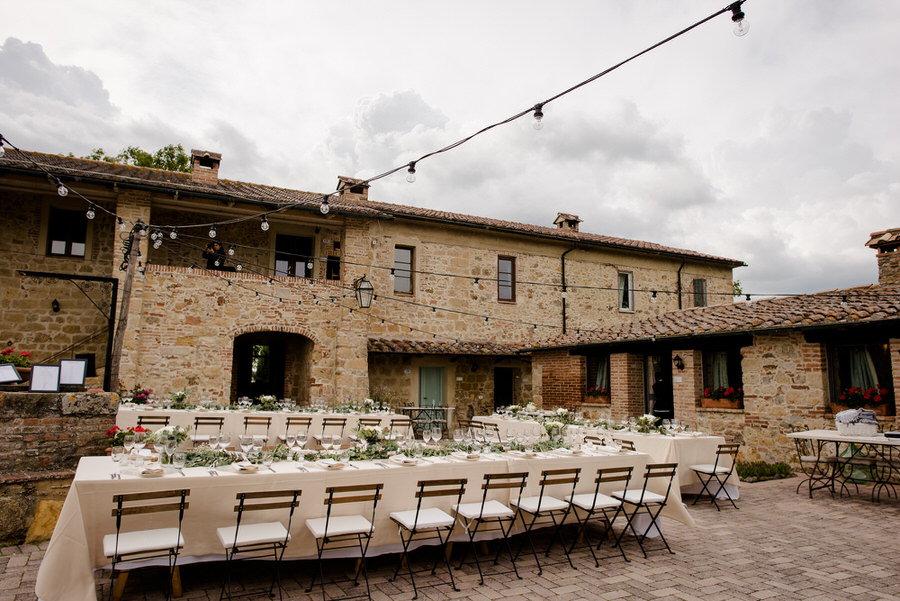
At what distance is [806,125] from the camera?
298 inches

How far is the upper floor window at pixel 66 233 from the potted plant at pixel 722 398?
13.9 metres

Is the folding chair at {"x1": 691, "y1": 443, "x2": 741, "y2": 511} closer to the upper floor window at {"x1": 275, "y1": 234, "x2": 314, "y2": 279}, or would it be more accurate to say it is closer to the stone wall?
the stone wall

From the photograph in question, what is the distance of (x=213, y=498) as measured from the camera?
12.7 feet

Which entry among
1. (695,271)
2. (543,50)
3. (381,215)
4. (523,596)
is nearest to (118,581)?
(523,596)

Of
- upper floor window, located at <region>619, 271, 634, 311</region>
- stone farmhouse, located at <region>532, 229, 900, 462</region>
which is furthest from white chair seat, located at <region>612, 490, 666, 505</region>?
upper floor window, located at <region>619, 271, 634, 311</region>

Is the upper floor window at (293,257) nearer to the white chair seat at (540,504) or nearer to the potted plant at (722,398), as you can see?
the potted plant at (722,398)

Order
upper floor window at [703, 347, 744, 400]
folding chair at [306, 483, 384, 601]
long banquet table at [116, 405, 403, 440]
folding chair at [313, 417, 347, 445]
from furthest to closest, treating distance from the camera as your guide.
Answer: upper floor window at [703, 347, 744, 400] < folding chair at [313, 417, 347, 445] < long banquet table at [116, 405, 403, 440] < folding chair at [306, 483, 384, 601]

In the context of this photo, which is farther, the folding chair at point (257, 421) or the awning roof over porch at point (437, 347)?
the awning roof over porch at point (437, 347)

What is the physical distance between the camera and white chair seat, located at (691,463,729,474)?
6863 mm

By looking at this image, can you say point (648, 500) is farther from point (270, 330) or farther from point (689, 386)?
point (270, 330)

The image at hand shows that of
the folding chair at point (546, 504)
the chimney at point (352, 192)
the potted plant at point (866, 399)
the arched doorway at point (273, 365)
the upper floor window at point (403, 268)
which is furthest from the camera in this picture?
the upper floor window at point (403, 268)

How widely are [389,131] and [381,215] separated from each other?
302cm

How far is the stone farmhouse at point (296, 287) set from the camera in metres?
11.2

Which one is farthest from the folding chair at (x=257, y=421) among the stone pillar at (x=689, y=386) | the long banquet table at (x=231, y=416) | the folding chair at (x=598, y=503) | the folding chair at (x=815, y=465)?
the stone pillar at (x=689, y=386)
